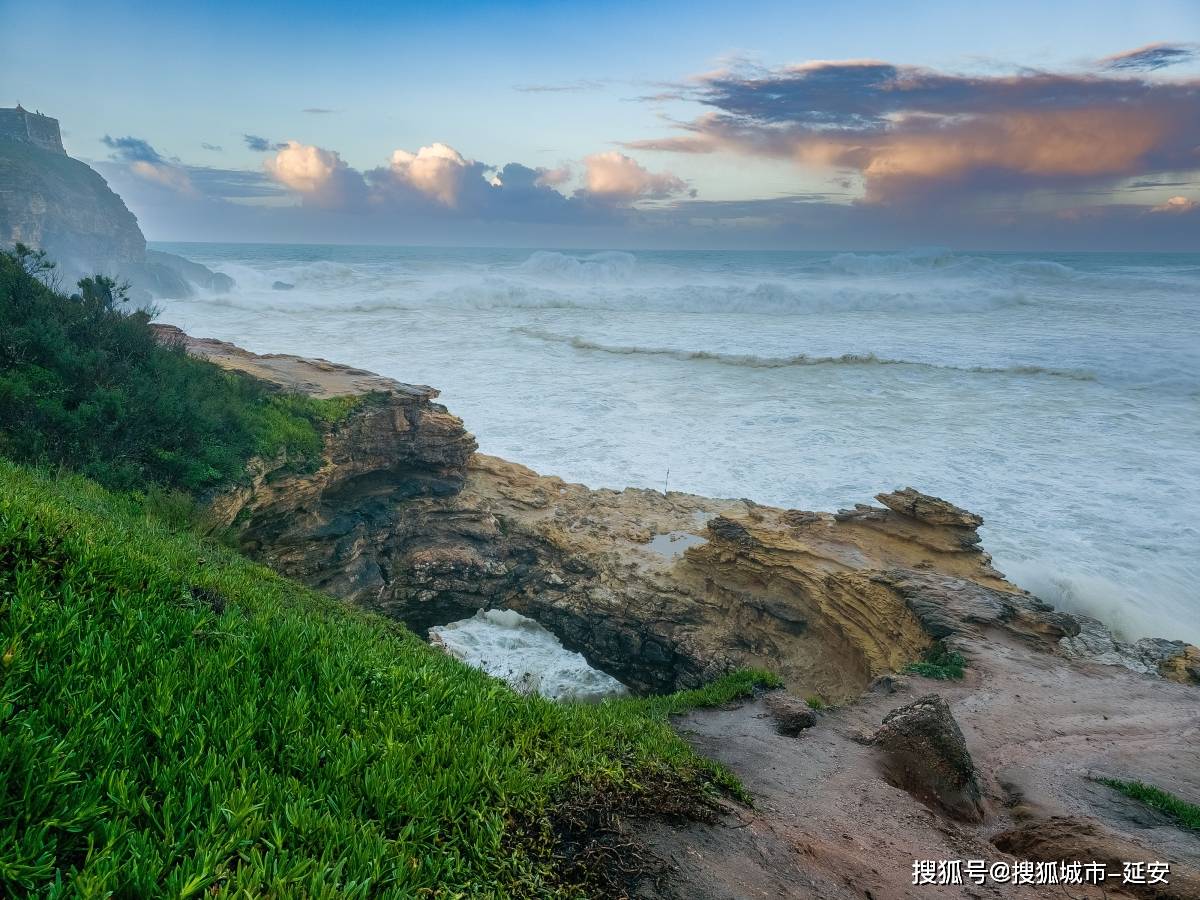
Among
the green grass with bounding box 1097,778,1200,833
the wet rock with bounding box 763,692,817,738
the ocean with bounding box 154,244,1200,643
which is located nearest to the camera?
the green grass with bounding box 1097,778,1200,833

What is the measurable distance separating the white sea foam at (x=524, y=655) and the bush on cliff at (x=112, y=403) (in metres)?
4.86

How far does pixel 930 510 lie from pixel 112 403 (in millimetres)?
14316

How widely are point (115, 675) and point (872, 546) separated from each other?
12.6m

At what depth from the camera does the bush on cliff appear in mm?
8641

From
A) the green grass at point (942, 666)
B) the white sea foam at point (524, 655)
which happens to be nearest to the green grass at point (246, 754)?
the green grass at point (942, 666)

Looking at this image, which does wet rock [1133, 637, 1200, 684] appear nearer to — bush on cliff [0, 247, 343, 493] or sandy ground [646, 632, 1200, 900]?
sandy ground [646, 632, 1200, 900]

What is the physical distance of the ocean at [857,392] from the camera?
Result: 671 inches

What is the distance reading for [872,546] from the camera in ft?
42.1

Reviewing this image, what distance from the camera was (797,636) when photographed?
40.1 ft

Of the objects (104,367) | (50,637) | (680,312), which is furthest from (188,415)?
(680,312)

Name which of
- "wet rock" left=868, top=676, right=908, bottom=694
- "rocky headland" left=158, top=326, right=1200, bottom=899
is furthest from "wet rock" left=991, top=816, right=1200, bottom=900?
"wet rock" left=868, top=676, right=908, bottom=694

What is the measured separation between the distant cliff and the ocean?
8.40 m

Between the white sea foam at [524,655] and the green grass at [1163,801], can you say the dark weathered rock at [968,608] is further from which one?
the white sea foam at [524,655]

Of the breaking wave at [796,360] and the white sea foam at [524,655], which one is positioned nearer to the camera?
the white sea foam at [524,655]
